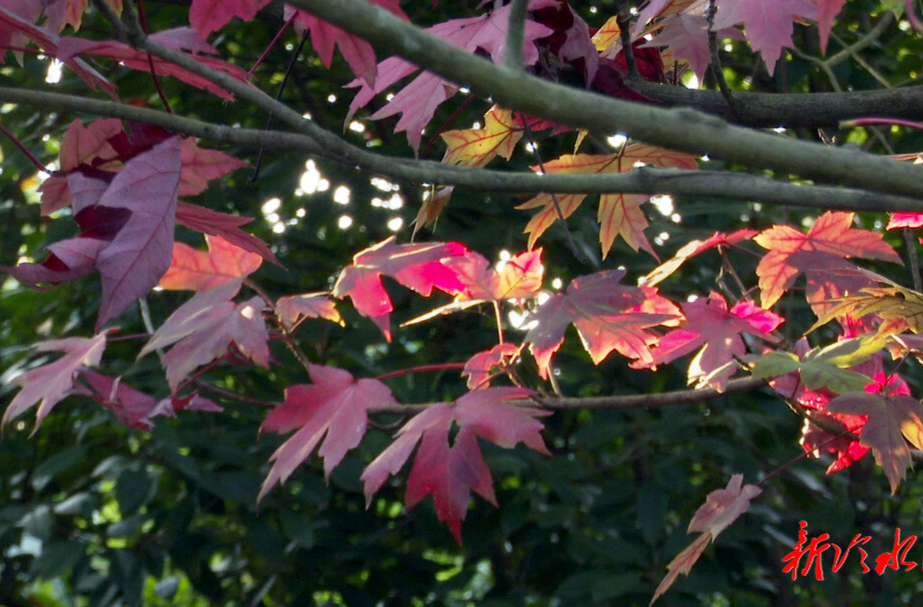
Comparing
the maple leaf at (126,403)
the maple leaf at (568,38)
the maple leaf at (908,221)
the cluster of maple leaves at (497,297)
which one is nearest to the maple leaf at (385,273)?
the cluster of maple leaves at (497,297)

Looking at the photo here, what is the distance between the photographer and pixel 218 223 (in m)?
0.79

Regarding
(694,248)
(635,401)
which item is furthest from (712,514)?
(694,248)

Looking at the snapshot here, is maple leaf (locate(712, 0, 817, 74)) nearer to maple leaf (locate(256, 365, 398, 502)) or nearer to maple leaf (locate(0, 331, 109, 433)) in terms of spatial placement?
maple leaf (locate(256, 365, 398, 502))

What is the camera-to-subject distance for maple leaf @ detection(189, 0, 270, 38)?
0.77m

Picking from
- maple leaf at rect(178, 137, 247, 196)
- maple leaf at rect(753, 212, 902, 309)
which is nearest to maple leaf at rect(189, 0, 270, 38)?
maple leaf at rect(178, 137, 247, 196)

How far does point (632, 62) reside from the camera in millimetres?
838

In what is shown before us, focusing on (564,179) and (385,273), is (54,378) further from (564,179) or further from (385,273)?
(564,179)

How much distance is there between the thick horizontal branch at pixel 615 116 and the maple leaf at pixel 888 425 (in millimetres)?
444

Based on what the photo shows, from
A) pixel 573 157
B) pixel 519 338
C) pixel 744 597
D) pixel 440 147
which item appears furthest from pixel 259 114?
pixel 744 597

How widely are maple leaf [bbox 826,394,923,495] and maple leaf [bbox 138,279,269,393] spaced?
1.80ft

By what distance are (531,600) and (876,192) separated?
4.65ft

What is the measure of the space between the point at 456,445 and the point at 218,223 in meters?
0.31

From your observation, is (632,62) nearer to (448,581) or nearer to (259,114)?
(259,114)

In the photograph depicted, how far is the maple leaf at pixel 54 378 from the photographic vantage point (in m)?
0.93
